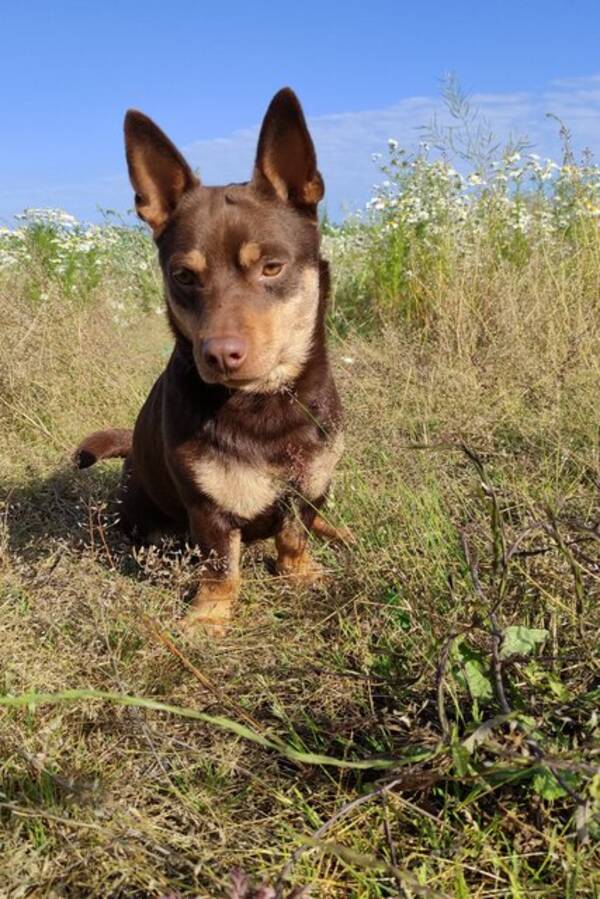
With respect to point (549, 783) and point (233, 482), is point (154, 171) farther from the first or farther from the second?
point (549, 783)

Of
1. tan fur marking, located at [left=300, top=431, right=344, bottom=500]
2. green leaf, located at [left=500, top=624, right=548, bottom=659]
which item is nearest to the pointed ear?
tan fur marking, located at [left=300, top=431, right=344, bottom=500]

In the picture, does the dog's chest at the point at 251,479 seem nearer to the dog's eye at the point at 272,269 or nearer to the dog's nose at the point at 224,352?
the dog's nose at the point at 224,352

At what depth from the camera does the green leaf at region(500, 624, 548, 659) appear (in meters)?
1.81

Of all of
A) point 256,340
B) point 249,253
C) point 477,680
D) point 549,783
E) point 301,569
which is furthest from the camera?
point 301,569

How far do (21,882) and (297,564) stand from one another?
1.73m

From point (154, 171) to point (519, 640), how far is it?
2.14m

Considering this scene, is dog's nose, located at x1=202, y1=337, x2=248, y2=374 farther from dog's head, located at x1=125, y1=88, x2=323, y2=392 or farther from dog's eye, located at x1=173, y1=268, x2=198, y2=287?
dog's eye, located at x1=173, y1=268, x2=198, y2=287

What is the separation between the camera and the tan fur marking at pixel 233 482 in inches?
108

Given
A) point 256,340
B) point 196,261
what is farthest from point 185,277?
point 256,340

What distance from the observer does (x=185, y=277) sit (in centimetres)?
273

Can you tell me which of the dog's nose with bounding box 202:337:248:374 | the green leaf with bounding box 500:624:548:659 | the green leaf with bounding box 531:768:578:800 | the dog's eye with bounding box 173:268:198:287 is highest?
the dog's eye with bounding box 173:268:198:287

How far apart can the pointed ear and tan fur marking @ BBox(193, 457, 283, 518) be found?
101cm

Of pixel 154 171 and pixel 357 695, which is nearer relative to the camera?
pixel 357 695

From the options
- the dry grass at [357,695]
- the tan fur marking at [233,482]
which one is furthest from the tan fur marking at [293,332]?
the dry grass at [357,695]
